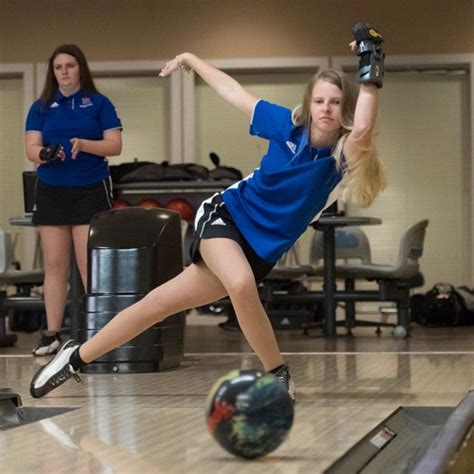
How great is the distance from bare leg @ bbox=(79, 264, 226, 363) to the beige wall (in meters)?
7.43

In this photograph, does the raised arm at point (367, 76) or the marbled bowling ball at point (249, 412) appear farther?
the raised arm at point (367, 76)

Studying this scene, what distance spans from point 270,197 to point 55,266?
7.95 ft

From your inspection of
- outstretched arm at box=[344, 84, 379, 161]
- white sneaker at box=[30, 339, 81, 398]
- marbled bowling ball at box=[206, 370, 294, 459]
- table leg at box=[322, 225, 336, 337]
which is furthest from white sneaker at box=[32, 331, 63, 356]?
marbled bowling ball at box=[206, 370, 294, 459]

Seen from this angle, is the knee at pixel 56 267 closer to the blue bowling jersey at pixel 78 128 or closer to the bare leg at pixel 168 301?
the blue bowling jersey at pixel 78 128

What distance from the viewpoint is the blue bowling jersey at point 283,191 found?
3.59 m

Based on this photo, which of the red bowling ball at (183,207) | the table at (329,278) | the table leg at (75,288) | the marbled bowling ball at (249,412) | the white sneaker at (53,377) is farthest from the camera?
the table at (329,278)

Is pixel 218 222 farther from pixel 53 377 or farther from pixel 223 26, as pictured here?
pixel 223 26

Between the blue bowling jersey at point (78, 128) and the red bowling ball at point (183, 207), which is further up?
the blue bowling jersey at point (78, 128)

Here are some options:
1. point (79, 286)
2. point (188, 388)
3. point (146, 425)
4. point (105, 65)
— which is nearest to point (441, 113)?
point (105, 65)

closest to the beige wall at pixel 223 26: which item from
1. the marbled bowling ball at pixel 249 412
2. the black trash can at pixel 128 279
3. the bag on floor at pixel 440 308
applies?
the bag on floor at pixel 440 308

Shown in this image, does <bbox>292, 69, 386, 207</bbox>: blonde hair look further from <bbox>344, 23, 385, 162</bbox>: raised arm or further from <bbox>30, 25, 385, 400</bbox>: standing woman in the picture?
<bbox>344, 23, 385, 162</bbox>: raised arm

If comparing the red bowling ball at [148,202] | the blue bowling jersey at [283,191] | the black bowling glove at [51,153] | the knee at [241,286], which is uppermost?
the black bowling glove at [51,153]

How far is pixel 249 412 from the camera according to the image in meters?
2.41

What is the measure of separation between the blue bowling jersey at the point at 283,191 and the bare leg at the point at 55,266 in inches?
90.0
